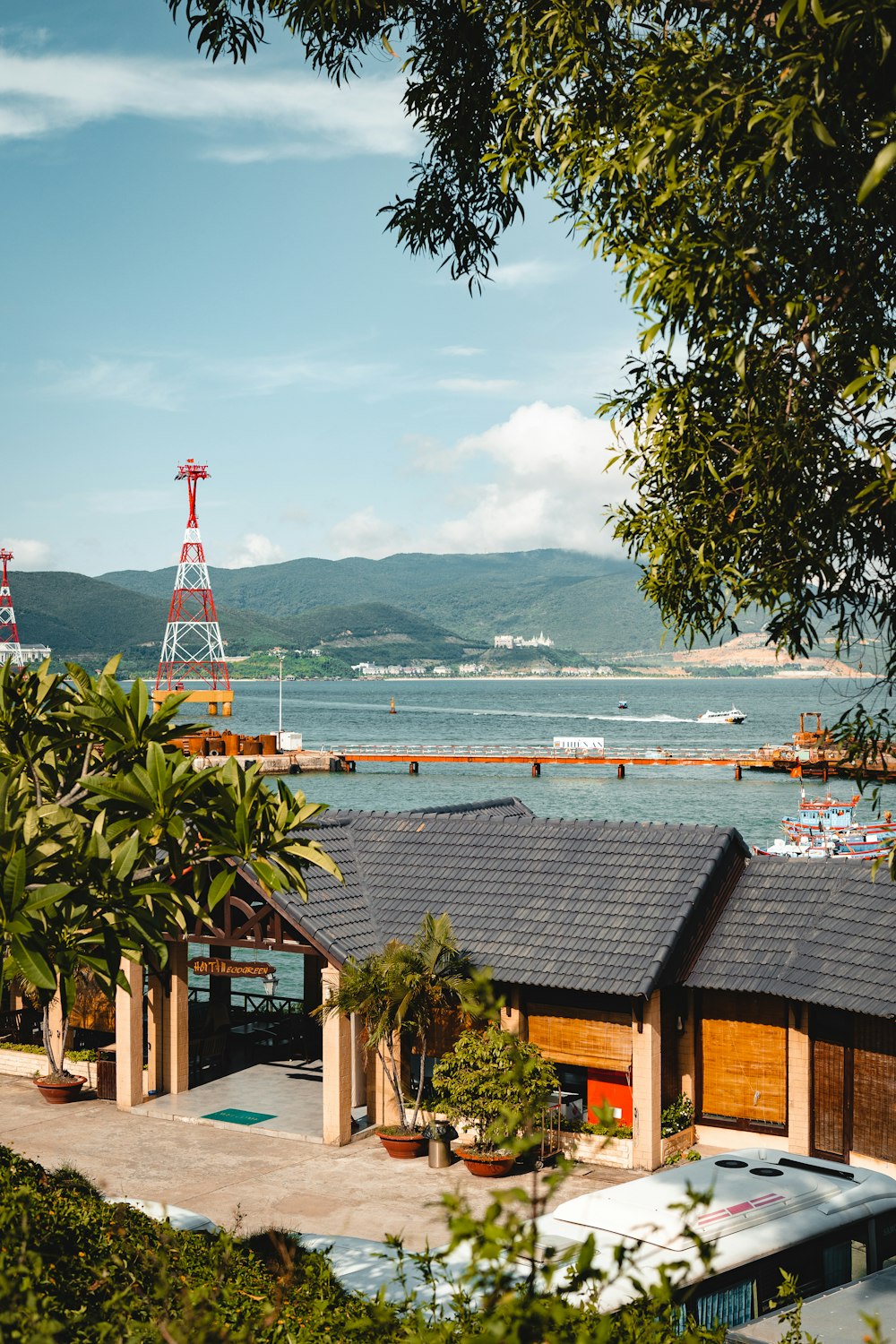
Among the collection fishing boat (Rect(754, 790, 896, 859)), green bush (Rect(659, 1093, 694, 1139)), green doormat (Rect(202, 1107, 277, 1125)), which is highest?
green bush (Rect(659, 1093, 694, 1139))

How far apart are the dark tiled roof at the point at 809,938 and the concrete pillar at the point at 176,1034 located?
29.9 ft

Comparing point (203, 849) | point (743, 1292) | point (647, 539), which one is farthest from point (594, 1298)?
point (743, 1292)

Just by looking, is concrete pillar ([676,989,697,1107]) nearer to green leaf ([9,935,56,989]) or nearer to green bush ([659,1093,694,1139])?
green bush ([659,1093,694,1139])

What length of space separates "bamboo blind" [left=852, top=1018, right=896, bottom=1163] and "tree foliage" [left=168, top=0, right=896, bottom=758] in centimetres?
1017

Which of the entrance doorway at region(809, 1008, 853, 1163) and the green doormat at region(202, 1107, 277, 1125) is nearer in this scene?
the entrance doorway at region(809, 1008, 853, 1163)

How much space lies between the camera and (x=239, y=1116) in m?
23.1

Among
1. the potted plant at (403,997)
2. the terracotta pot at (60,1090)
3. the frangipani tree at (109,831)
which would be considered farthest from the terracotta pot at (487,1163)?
the frangipani tree at (109,831)

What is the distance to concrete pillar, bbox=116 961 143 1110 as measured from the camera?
23594mm

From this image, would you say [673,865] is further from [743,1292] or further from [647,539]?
[647,539]

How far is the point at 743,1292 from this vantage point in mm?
12594

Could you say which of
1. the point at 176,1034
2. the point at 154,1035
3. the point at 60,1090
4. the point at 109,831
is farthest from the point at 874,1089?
the point at 109,831

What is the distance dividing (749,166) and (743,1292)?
9922 millimetres

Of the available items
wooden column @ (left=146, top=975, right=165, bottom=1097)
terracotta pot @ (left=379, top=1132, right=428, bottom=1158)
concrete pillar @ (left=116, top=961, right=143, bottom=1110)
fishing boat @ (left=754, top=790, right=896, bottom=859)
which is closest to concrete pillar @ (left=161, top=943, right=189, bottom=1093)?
wooden column @ (left=146, top=975, right=165, bottom=1097)

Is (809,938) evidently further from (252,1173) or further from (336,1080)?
(252,1173)
